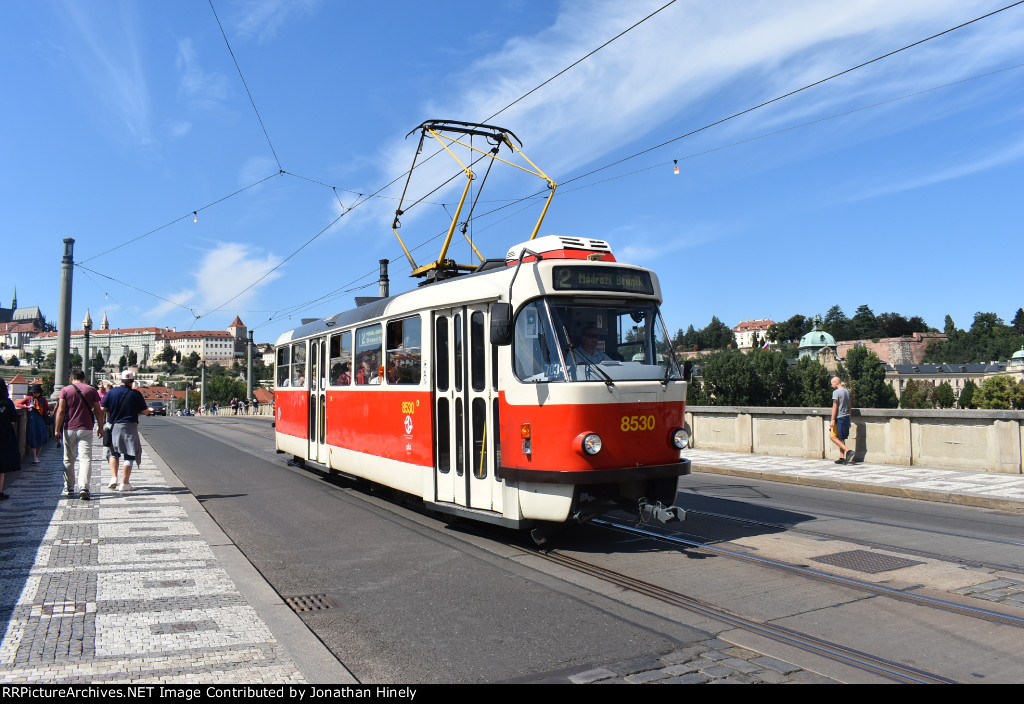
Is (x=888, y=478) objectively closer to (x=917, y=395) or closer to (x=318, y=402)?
(x=318, y=402)

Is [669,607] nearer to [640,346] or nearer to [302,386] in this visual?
[640,346]

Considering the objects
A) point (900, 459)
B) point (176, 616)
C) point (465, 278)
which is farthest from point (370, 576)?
point (900, 459)

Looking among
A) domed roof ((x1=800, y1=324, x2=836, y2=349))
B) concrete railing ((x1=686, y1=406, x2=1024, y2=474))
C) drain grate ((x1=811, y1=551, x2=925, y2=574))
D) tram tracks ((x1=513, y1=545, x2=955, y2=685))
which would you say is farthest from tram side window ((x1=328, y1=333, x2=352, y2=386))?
domed roof ((x1=800, y1=324, x2=836, y2=349))

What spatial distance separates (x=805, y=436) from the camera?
16094mm

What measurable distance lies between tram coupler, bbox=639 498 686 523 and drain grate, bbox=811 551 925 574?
4.21ft

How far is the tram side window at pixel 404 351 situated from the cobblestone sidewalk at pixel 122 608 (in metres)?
3.07

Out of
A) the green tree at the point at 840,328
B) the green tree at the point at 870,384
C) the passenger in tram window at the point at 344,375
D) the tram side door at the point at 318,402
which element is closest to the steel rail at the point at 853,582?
the passenger in tram window at the point at 344,375

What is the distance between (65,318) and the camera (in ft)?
68.4

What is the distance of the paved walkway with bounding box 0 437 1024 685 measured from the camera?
4.21 metres

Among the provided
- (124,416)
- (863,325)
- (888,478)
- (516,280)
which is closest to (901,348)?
(863,325)

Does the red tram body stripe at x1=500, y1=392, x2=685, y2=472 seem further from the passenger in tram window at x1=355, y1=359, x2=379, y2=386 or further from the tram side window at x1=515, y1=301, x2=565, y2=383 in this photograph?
the passenger in tram window at x1=355, y1=359, x2=379, y2=386

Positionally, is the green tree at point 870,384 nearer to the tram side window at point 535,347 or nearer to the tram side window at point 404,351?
the tram side window at point 404,351

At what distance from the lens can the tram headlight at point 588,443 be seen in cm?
694

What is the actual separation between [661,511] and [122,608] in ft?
15.3
